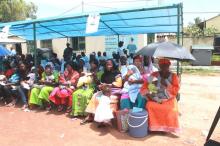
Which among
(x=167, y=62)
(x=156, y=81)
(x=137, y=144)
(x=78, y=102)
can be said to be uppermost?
(x=167, y=62)

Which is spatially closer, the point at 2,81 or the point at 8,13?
the point at 2,81

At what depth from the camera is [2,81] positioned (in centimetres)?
847

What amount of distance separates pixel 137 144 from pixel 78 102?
2.02m

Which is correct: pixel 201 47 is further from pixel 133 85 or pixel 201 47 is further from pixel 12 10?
pixel 12 10

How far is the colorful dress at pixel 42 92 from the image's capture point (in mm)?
7320

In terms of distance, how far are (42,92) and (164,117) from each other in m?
3.32

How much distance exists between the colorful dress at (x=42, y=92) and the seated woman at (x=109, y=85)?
1476mm

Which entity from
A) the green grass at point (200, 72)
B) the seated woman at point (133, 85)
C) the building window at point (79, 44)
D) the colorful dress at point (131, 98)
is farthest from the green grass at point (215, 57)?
the colorful dress at point (131, 98)

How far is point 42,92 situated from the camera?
24.0ft

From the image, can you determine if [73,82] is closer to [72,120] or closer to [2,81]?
[72,120]

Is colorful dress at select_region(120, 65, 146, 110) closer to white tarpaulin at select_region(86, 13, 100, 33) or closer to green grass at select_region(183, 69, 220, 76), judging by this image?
white tarpaulin at select_region(86, 13, 100, 33)

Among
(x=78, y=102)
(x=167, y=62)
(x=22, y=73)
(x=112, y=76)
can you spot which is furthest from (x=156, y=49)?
(x=22, y=73)

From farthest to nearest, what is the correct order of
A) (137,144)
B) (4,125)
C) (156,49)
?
(4,125) → (156,49) → (137,144)

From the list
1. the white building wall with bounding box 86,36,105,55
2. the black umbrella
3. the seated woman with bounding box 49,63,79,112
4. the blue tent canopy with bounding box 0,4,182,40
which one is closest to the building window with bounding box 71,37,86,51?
the white building wall with bounding box 86,36,105,55
